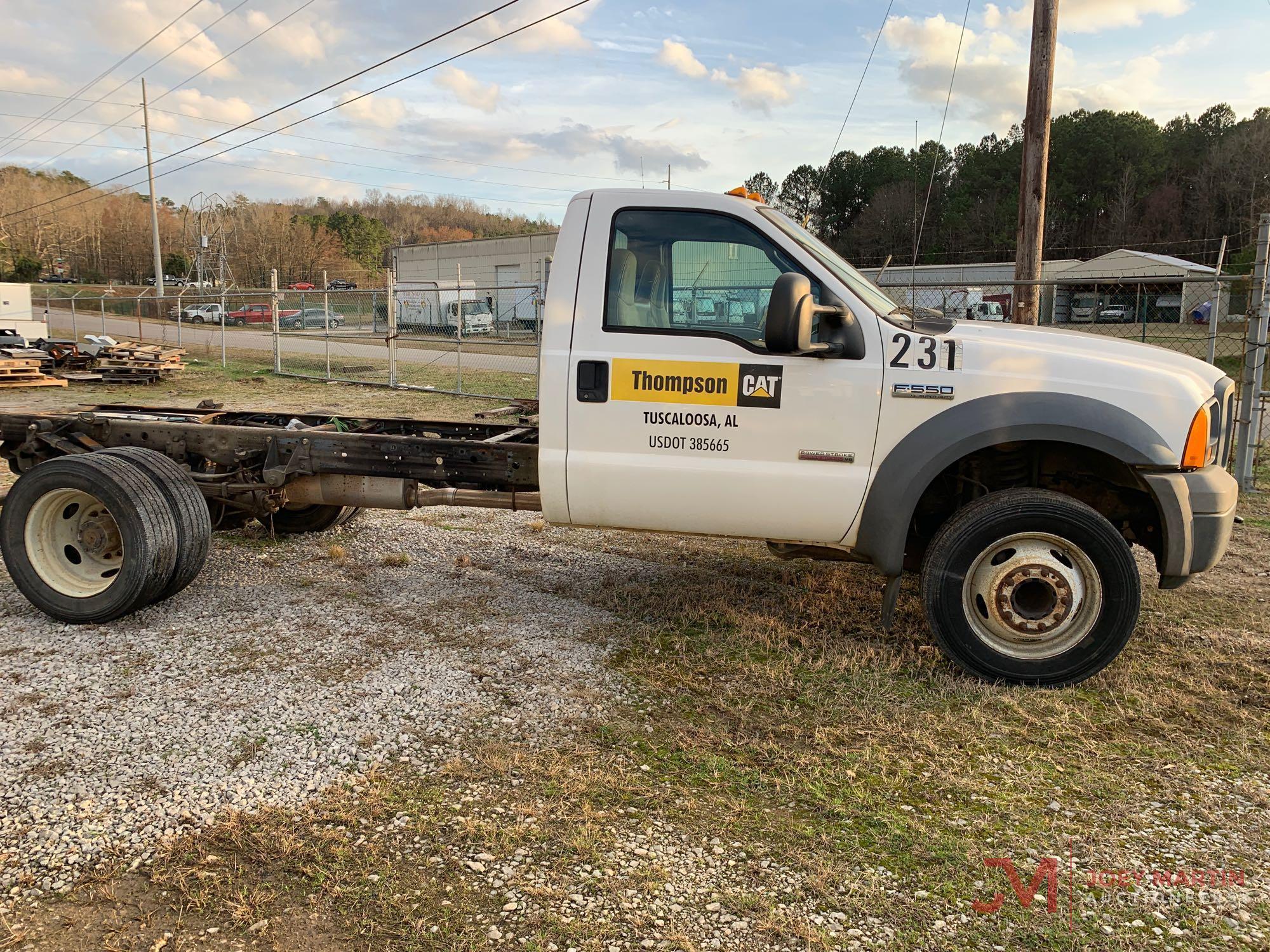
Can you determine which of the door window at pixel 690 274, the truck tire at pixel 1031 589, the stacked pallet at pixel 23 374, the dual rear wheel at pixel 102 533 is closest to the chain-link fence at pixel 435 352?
the stacked pallet at pixel 23 374

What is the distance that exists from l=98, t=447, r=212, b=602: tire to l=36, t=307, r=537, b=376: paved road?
12.2 m

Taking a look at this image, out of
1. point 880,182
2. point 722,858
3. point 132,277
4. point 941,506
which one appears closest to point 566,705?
point 722,858

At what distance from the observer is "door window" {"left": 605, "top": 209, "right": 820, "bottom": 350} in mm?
4293

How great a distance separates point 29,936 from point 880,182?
5164 cm

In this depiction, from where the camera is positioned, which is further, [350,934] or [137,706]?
[137,706]

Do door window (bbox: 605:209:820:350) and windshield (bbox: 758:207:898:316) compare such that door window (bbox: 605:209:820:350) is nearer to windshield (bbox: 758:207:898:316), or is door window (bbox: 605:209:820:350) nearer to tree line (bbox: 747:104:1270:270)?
windshield (bbox: 758:207:898:316)

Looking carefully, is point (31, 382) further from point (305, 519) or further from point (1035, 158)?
point (1035, 158)

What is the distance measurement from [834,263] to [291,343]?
112 feet

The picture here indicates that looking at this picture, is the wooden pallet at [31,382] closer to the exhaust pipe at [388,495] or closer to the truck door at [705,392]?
the exhaust pipe at [388,495]

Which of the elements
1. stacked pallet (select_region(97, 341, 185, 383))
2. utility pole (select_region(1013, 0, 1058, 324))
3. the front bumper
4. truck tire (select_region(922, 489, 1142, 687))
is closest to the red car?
stacked pallet (select_region(97, 341, 185, 383))

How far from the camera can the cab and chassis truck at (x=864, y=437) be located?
162 inches

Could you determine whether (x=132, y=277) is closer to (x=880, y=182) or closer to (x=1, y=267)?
(x=1, y=267)

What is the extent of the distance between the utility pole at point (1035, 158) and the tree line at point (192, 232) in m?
66.8

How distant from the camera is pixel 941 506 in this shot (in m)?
4.79
